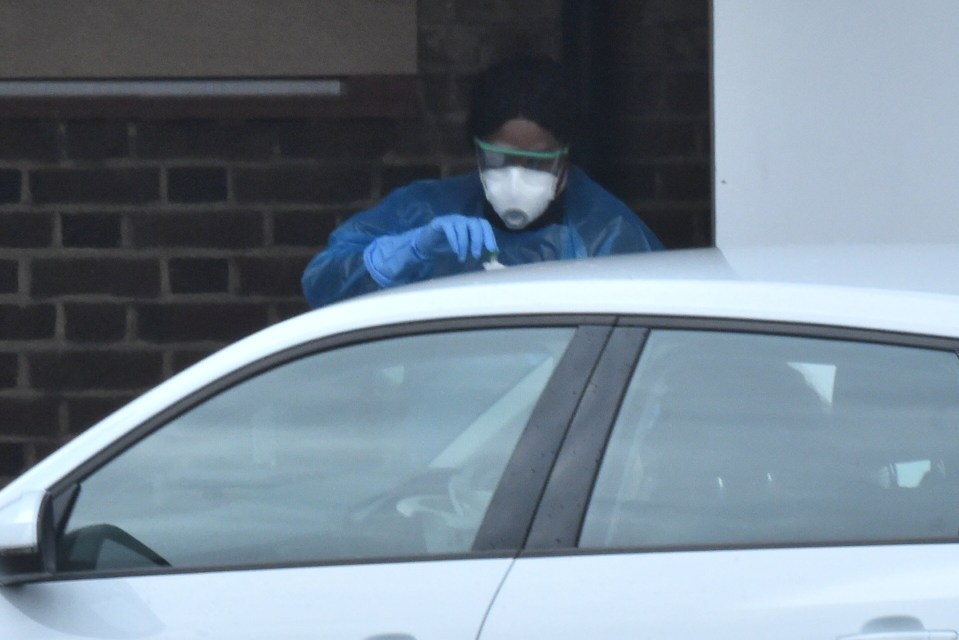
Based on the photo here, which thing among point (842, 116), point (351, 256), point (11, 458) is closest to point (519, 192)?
point (351, 256)

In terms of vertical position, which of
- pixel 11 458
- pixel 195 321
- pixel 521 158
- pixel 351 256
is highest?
pixel 521 158

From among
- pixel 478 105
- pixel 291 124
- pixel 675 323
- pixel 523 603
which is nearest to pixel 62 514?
pixel 523 603

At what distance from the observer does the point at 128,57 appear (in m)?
5.46

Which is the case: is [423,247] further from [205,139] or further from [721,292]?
[205,139]

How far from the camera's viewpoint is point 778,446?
2.17 m

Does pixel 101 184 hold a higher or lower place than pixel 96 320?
higher

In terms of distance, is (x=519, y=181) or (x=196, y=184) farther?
(x=196, y=184)

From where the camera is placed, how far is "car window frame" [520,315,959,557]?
2.13m

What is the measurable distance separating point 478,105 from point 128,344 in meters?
2.14

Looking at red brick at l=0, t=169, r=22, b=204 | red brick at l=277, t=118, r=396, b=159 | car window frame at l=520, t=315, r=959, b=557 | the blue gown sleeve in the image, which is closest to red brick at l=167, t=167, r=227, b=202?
red brick at l=277, t=118, r=396, b=159

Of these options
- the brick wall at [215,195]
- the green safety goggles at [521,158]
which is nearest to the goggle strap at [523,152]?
the green safety goggles at [521,158]

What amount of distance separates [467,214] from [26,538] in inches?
86.7

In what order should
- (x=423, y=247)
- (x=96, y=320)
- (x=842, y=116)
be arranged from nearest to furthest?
(x=423, y=247) < (x=842, y=116) < (x=96, y=320)

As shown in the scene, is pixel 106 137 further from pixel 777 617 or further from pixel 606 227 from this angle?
pixel 777 617
